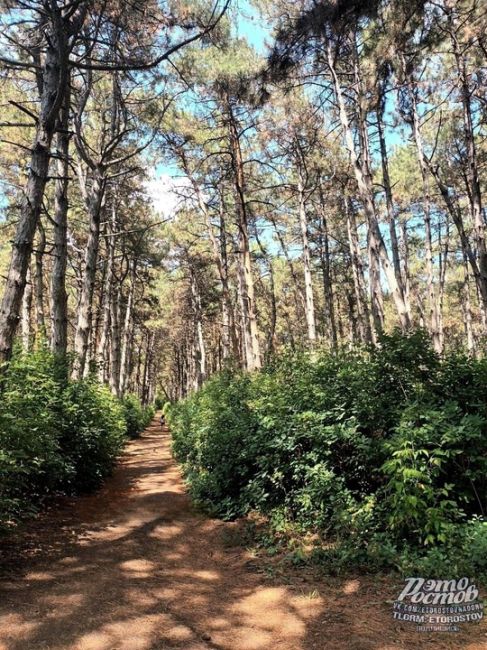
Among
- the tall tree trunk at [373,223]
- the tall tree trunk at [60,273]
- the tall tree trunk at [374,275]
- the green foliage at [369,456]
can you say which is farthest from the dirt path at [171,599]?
the tall tree trunk at [374,275]

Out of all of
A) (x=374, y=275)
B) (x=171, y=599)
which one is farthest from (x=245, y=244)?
(x=171, y=599)

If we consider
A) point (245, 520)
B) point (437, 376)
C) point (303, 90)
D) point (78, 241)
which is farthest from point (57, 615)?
point (78, 241)

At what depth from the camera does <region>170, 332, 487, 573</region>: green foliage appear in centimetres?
389

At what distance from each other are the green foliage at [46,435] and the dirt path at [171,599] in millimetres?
553

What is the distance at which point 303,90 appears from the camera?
13.8 m

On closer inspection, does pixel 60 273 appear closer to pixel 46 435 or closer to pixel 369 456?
pixel 46 435

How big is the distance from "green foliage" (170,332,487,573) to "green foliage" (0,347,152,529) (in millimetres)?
1923

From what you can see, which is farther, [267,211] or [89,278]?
[267,211]

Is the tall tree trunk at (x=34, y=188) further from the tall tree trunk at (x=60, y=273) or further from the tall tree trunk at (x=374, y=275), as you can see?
the tall tree trunk at (x=374, y=275)

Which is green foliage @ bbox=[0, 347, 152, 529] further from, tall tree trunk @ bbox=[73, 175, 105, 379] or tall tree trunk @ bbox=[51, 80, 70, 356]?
tall tree trunk @ bbox=[73, 175, 105, 379]

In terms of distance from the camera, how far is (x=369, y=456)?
454cm

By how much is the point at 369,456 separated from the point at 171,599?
87.3 inches

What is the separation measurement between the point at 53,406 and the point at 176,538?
2.46m

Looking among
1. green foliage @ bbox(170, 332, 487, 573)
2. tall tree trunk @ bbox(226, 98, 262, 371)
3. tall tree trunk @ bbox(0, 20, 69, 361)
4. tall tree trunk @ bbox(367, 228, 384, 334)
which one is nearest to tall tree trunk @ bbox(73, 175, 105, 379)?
tall tree trunk @ bbox(226, 98, 262, 371)
